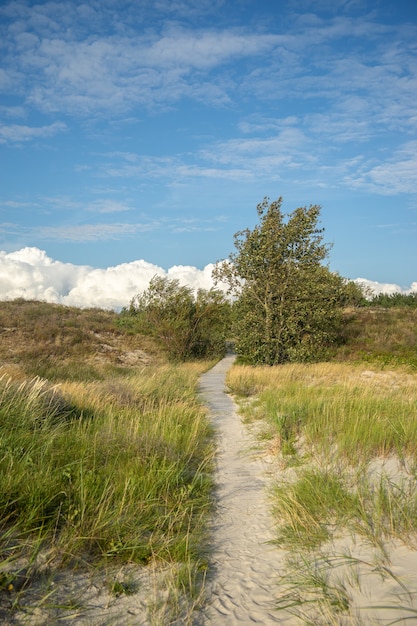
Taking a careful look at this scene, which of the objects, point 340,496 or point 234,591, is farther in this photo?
point 340,496

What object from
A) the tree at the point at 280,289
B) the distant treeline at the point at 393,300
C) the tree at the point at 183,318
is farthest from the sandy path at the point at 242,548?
the distant treeline at the point at 393,300

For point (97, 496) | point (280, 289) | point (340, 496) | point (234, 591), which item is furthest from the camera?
point (280, 289)

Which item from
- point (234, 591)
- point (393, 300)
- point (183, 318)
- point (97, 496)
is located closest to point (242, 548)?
point (234, 591)

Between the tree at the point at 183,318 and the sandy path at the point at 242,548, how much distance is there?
20.0 m

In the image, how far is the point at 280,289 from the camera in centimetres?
2281

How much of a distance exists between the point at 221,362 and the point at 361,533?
23.5 m

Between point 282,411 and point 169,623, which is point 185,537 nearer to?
point 169,623

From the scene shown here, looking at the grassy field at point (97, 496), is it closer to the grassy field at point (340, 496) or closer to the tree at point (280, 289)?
the grassy field at point (340, 496)

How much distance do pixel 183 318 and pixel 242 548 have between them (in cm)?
2391

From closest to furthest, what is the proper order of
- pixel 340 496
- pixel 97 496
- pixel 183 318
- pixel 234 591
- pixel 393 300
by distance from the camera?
pixel 234 591, pixel 97 496, pixel 340 496, pixel 183 318, pixel 393 300

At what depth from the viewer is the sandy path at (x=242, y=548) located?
3330mm

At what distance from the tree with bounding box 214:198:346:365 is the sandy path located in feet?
50.2

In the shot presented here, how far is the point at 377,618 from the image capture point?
10.0ft

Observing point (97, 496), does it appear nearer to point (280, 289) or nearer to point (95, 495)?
point (95, 495)
